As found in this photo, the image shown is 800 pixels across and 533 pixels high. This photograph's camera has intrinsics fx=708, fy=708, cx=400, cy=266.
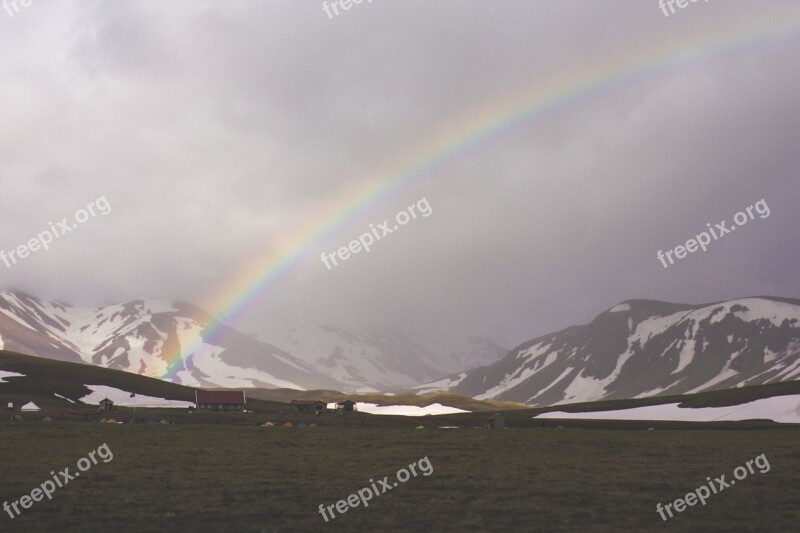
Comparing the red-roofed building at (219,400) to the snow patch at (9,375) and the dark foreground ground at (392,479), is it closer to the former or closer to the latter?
the snow patch at (9,375)

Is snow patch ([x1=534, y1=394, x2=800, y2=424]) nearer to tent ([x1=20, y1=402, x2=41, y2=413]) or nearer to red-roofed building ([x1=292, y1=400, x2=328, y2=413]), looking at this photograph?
red-roofed building ([x1=292, y1=400, x2=328, y2=413])

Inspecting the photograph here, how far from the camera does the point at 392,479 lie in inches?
1801

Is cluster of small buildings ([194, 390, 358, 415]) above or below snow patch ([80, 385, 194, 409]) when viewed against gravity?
below

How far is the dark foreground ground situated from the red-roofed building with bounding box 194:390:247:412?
275 feet

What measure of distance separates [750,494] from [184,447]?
44965 millimetres

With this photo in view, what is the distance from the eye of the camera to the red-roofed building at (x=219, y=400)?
520ft

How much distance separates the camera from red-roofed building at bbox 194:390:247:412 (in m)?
159

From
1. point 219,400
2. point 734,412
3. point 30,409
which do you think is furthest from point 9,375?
point 734,412

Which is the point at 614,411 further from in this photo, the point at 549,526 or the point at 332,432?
the point at 549,526

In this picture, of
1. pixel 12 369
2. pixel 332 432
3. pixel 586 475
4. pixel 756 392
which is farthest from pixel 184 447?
pixel 12 369

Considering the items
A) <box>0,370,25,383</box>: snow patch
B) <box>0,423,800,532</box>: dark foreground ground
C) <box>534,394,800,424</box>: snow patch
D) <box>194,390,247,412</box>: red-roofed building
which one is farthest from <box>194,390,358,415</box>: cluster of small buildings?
<box>0,423,800,532</box>: dark foreground ground

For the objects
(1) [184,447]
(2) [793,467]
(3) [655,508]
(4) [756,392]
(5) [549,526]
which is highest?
(1) [184,447]

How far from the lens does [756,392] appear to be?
14812 cm

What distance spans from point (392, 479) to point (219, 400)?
12449cm
